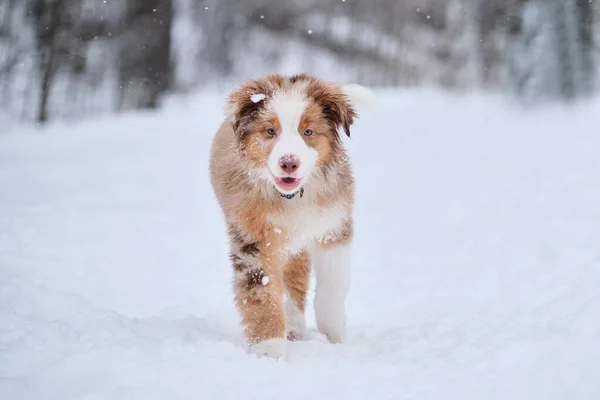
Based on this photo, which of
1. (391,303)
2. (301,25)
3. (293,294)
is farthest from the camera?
(301,25)

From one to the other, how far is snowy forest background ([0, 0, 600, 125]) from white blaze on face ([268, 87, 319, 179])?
36.3 feet

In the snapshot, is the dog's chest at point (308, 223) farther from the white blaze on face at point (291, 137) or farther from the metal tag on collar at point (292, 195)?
the white blaze on face at point (291, 137)

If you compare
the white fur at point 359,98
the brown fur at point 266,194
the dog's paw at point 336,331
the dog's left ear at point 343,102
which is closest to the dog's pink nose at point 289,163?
the brown fur at point 266,194

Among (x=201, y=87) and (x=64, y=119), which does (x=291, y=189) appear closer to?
(x=64, y=119)

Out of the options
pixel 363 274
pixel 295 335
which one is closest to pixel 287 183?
pixel 295 335

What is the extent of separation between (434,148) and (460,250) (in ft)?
24.6

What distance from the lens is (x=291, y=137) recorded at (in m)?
3.96

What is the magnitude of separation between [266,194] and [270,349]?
100cm

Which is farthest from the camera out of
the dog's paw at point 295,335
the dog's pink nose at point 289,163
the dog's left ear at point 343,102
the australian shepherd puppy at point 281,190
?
the dog's paw at point 295,335

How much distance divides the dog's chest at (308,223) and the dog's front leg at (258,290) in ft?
0.61

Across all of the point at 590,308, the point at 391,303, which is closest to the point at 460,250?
the point at 391,303

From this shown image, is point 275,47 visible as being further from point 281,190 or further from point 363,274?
point 281,190

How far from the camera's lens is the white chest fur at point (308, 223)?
166 inches

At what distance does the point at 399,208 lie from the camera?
1062 centimetres
